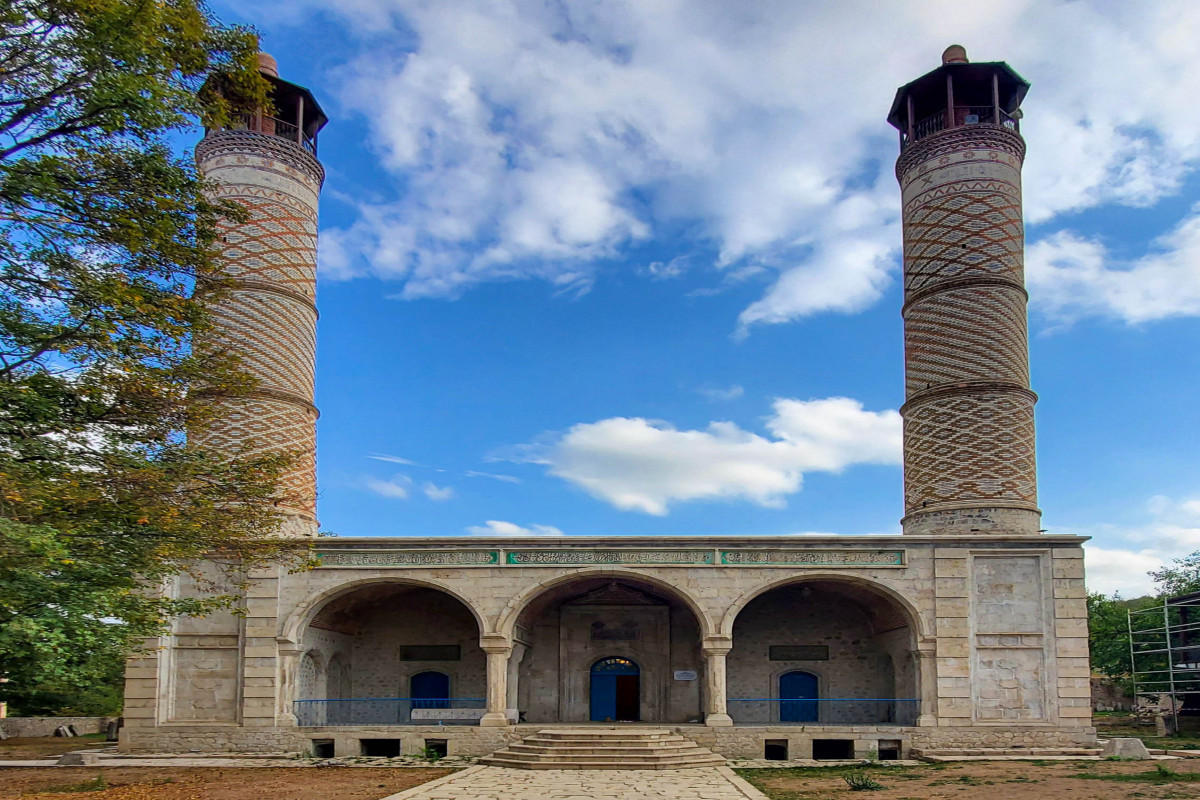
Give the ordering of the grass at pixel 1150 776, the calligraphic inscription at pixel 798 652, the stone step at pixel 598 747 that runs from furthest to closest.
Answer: the calligraphic inscription at pixel 798 652 → the stone step at pixel 598 747 → the grass at pixel 1150 776

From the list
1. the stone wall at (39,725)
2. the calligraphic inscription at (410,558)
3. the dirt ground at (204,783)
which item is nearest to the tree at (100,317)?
the dirt ground at (204,783)

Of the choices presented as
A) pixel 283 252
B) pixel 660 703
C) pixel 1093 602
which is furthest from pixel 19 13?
pixel 1093 602

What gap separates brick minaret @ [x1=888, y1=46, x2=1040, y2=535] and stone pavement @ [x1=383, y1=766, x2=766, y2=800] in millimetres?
7017

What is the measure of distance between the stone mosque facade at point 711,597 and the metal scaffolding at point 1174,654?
20.5 feet

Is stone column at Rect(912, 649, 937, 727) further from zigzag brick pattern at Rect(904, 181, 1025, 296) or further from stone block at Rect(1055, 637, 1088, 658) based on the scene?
zigzag brick pattern at Rect(904, 181, 1025, 296)

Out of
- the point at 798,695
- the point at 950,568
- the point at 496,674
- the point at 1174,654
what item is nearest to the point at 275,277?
the point at 496,674

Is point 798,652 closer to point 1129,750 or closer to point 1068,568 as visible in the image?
point 1068,568

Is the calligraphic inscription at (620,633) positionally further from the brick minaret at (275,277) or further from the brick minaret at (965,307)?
the brick minaret at (275,277)

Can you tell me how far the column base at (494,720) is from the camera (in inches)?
684

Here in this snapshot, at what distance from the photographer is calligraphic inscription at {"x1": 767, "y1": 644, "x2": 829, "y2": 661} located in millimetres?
20344

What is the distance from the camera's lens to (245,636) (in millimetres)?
17844

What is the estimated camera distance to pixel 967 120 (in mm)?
20297

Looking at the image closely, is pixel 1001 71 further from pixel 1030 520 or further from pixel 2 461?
pixel 2 461

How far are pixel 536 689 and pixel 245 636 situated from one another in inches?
228
